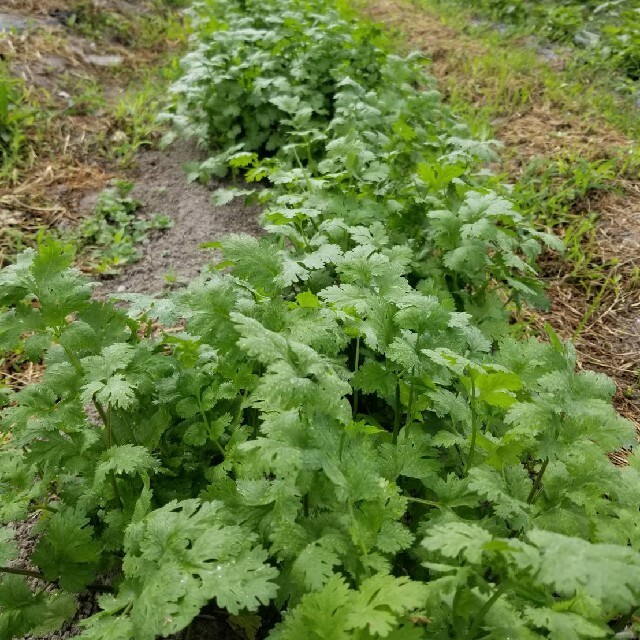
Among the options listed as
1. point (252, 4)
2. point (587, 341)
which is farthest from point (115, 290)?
point (252, 4)

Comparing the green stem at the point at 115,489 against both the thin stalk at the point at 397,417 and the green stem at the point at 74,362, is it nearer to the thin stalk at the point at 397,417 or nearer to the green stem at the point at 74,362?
the green stem at the point at 74,362

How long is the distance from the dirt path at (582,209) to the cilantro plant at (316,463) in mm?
865

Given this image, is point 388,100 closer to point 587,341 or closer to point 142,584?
point 587,341

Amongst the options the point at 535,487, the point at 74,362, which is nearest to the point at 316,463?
the point at 535,487

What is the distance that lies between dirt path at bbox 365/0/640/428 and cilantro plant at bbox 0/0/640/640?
2.84 ft

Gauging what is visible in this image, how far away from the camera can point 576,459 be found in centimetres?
145

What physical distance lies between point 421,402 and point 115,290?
82.1 inches

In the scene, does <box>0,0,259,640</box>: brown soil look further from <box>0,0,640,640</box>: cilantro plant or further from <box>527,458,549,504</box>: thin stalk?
<box>527,458,549,504</box>: thin stalk

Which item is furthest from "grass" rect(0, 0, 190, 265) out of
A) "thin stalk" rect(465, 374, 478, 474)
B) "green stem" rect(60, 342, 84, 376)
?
"thin stalk" rect(465, 374, 478, 474)

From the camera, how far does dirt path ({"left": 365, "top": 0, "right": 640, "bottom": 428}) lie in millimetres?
2740

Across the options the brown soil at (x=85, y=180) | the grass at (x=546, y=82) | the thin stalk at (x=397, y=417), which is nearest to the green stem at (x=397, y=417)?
the thin stalk at (x=397, y=417)

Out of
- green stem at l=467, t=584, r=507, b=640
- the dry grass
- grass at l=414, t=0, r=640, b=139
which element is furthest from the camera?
grass at l=414, t=0, r=640, b=139

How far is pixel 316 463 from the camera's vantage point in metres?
1.21

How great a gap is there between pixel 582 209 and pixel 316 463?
120 inches
